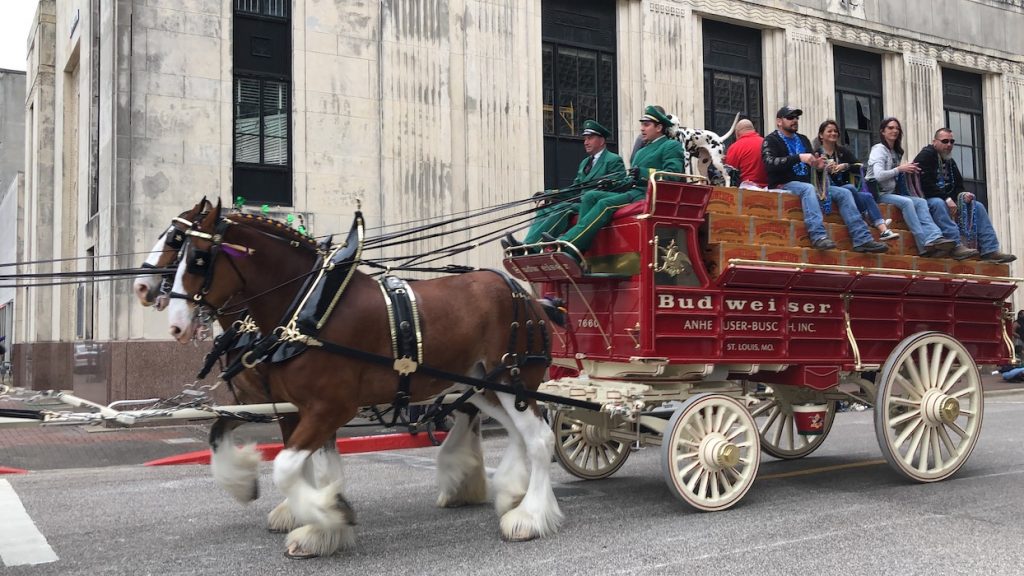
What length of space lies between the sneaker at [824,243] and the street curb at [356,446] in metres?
5.01

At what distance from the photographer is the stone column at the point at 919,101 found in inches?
816

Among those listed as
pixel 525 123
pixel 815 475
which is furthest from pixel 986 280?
pixel 525 123

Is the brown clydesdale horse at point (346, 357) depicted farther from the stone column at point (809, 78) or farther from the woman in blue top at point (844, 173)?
the stone column at point (809, 78)

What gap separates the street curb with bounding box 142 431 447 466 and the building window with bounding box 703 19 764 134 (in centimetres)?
1033

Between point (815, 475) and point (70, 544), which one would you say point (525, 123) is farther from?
point (70, 544)

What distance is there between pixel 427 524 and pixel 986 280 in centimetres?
573

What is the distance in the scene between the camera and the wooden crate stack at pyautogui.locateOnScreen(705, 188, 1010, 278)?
6.89 m

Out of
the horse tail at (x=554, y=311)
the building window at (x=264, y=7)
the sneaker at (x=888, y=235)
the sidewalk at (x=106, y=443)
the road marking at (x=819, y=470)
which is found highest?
the building window at (x=264, y=7)

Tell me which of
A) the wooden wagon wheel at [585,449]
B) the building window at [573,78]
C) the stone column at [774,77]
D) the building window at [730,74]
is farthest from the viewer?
the stone column at [774,77]

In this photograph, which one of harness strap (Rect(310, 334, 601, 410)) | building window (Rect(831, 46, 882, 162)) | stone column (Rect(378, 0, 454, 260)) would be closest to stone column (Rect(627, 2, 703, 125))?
stone column (Rect(378, 0, 454, 260))

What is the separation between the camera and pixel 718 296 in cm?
684

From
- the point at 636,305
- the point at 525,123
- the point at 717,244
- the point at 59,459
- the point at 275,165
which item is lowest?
the point at 59,459

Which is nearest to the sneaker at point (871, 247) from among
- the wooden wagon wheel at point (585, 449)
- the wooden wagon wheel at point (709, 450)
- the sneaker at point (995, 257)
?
the sneaker at point (995, 257)

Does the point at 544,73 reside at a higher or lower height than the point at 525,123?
higher
